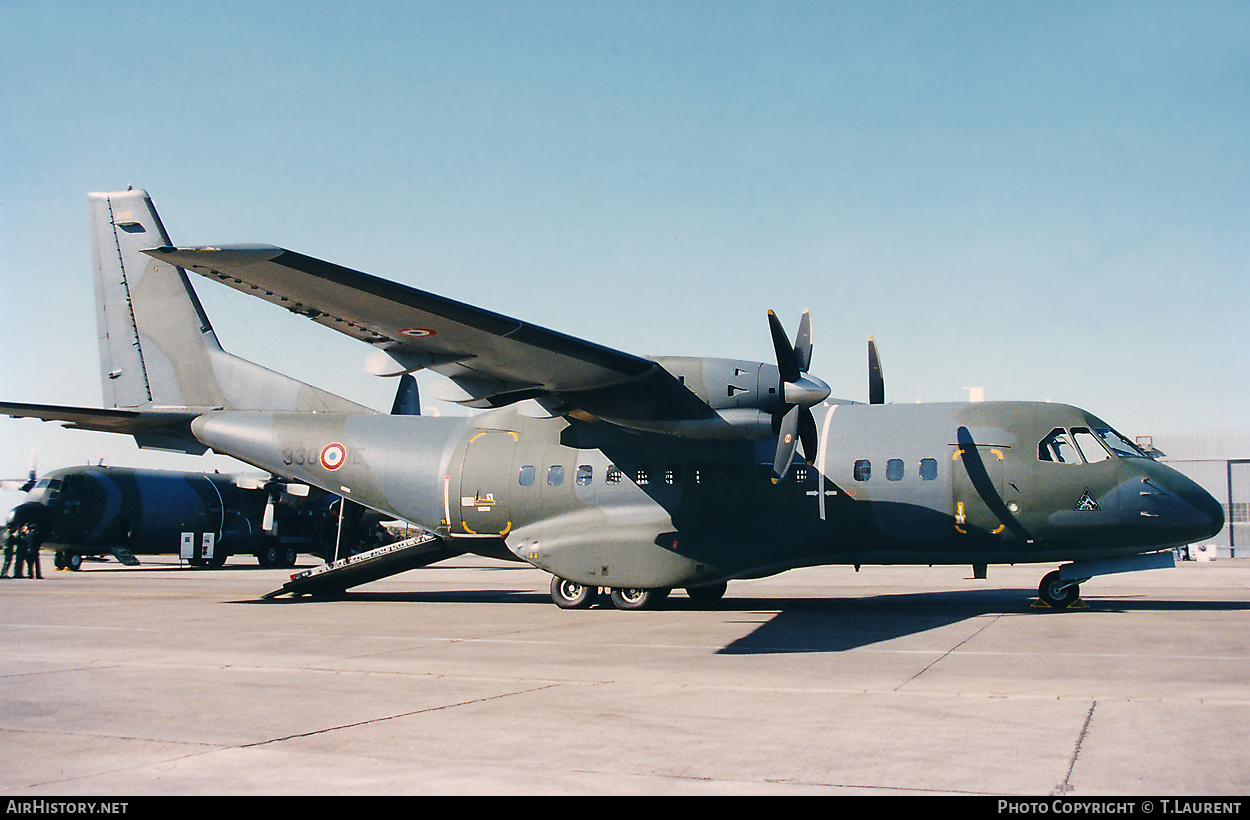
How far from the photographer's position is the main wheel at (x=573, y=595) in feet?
60.6

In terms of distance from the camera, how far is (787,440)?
50.8 feet

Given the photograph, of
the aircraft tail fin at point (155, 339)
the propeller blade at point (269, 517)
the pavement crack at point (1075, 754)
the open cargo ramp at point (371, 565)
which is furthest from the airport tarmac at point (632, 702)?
the propeller blade at point (269, 517)

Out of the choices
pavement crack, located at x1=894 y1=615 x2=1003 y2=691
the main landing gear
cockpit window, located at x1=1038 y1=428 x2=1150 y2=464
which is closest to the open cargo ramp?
the main landing gear

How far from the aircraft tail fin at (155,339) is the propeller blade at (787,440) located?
409 inches

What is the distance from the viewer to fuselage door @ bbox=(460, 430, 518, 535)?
61.5 ft

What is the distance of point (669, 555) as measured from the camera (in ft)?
55.7

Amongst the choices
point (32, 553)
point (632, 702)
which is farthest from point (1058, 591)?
point (32, 553)

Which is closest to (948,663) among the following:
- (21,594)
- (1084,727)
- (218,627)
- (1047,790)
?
(1084,727)

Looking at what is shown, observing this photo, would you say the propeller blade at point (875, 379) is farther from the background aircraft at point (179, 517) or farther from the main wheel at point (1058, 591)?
the background aircraft at point (179, 517)

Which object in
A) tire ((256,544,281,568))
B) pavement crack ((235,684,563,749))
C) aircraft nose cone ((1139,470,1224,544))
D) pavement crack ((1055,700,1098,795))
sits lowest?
tire ((256,544,281,568))

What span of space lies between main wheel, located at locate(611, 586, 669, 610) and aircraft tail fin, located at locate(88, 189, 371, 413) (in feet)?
24.9

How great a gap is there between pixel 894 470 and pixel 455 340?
814 cm

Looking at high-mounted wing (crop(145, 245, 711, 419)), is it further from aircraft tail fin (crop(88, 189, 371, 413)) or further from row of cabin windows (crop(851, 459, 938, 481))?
aircraft tail fin (crop(88, 189, 371, 413))
